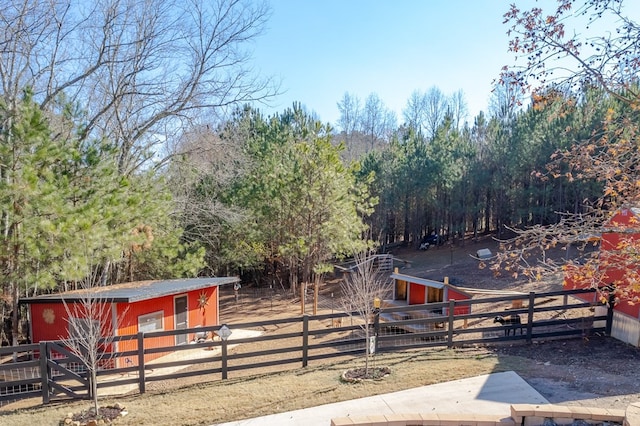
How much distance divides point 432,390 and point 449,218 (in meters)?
25.2

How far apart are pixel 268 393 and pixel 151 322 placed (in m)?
5.90

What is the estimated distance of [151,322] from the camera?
10.7 m

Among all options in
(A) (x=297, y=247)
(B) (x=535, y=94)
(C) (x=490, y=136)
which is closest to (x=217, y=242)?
(A) (x=297, y=247)

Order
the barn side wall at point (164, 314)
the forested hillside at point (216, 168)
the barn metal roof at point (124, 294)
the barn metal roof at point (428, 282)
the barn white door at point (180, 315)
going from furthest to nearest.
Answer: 1. the barn metal roof at point (428, 282)
2. the barn white door at point (180, 315)
3. the barn side wall at point (164, 314)
4. the barn metal roof at point (124, 294)
5. the forested hillside at point (216, 168)

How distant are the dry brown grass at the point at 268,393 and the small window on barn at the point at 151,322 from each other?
3.52m

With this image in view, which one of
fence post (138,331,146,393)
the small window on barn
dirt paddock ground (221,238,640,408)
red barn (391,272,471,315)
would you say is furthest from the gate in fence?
red barn (391,272,471,315)

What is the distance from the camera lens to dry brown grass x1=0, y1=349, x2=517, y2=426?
18.3 feet

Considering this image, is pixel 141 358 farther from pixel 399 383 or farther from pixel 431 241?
pixel 431 241

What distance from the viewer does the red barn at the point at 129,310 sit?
31.4ft

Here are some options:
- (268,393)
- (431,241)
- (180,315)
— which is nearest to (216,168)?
(180,315)

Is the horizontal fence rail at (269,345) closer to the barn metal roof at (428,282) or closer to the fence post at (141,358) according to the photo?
the fence post at (141,358)

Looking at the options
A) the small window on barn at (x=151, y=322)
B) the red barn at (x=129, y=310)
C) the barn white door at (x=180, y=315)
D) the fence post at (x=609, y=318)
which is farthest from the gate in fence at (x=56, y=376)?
the fence post at (x=609, y=318)

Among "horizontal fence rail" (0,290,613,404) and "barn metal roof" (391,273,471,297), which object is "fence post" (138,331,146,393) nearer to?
"horizontal fence rail" (0,290,613,404)

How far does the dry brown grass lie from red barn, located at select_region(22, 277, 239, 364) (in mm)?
2867
